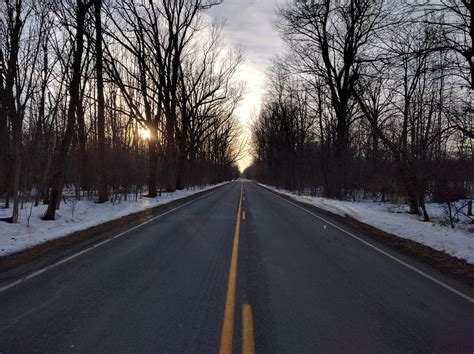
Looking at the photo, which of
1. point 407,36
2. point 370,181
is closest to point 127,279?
point 407,36

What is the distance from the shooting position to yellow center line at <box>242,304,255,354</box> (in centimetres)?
370

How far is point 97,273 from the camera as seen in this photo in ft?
21.5

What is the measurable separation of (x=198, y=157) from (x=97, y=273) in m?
51.9

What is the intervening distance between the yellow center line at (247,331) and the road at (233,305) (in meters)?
0.01

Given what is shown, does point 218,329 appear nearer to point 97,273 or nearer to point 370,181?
point 97,273

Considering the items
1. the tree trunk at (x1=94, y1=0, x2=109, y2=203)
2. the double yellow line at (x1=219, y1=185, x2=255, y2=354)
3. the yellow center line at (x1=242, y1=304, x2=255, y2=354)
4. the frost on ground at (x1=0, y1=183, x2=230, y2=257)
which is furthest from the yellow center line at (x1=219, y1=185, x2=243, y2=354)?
the tree trunk at (x1=94, y1=0, x2=109, y2=203)

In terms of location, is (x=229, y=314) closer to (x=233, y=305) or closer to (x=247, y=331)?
(x=233, y=305)

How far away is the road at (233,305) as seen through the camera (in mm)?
3869

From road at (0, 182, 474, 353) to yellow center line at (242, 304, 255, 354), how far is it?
0.04ft

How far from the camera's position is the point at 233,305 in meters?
4.93

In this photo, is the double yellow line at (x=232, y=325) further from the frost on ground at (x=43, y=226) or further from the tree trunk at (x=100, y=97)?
the tree trunk at (x=100, y=97)

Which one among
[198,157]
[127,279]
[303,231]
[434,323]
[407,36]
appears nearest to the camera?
[434,323]

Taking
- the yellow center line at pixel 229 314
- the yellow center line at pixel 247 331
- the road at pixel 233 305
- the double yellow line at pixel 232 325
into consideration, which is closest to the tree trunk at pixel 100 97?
the road at pixel 233 305

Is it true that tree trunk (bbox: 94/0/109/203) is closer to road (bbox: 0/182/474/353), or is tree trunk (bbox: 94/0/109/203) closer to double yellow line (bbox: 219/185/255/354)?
road (bbox: 0/182/474/353)
